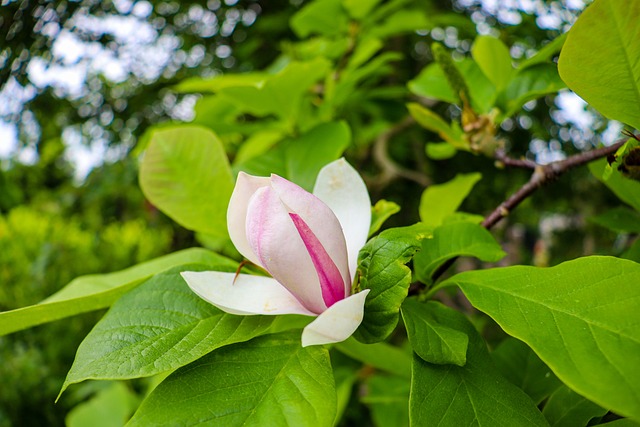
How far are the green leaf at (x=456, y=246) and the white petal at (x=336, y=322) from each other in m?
0.13

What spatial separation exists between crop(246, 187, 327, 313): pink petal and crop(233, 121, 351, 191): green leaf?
0.24 meters

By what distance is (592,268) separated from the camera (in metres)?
0.35

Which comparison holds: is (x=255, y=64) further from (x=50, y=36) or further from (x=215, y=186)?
(x=215, y=186)

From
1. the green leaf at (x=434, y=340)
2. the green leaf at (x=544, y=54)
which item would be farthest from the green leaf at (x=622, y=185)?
the green leaf at (x=434, y=340)

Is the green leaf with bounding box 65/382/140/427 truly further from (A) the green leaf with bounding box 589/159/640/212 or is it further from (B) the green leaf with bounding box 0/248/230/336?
(A) the green leaf with bounding box 589/159/640/212

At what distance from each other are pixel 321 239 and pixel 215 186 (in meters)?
0.22

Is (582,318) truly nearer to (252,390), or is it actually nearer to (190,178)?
(252,390)

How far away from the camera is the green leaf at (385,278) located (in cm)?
36

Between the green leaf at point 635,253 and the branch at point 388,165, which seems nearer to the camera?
the green leaf at point 635,253

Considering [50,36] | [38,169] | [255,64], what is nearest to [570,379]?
[50,36]

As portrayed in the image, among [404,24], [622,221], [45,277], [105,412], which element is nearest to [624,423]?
[622,221]

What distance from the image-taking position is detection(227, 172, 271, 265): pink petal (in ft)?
1.30

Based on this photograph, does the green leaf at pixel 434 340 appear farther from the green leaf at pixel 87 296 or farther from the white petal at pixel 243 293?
the green leaf at pixel 87 296

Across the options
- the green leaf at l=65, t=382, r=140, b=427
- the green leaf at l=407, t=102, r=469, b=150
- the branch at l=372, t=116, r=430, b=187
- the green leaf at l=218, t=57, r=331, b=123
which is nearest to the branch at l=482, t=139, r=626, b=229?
the green leaf at l=407, t=102, r=469, b=150
